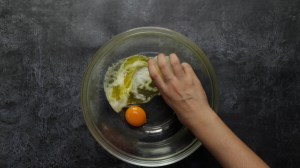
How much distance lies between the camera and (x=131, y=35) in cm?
141

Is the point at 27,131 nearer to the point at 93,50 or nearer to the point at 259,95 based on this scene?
the point at 93,50

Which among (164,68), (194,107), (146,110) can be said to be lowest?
(146,110)

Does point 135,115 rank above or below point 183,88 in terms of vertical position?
below

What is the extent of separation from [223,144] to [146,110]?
0.32 m

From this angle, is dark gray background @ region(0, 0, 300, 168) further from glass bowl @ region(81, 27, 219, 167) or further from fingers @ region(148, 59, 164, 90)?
fingers @ region(148, 59, 164, 90)

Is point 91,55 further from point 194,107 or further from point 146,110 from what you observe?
point 194,107

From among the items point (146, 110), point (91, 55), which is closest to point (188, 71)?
point (146, 110)

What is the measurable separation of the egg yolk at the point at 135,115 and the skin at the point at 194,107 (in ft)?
0.39

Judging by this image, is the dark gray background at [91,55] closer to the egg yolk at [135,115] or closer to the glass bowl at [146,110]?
the glass bowl at [146,110]

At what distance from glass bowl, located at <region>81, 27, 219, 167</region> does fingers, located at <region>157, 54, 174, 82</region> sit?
15 centimetres

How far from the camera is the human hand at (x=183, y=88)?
1283 millimetres

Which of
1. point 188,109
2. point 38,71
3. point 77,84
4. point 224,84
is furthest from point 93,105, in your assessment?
point 224,84

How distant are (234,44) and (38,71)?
0.74 meters

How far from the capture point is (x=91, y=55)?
146 centimetres
